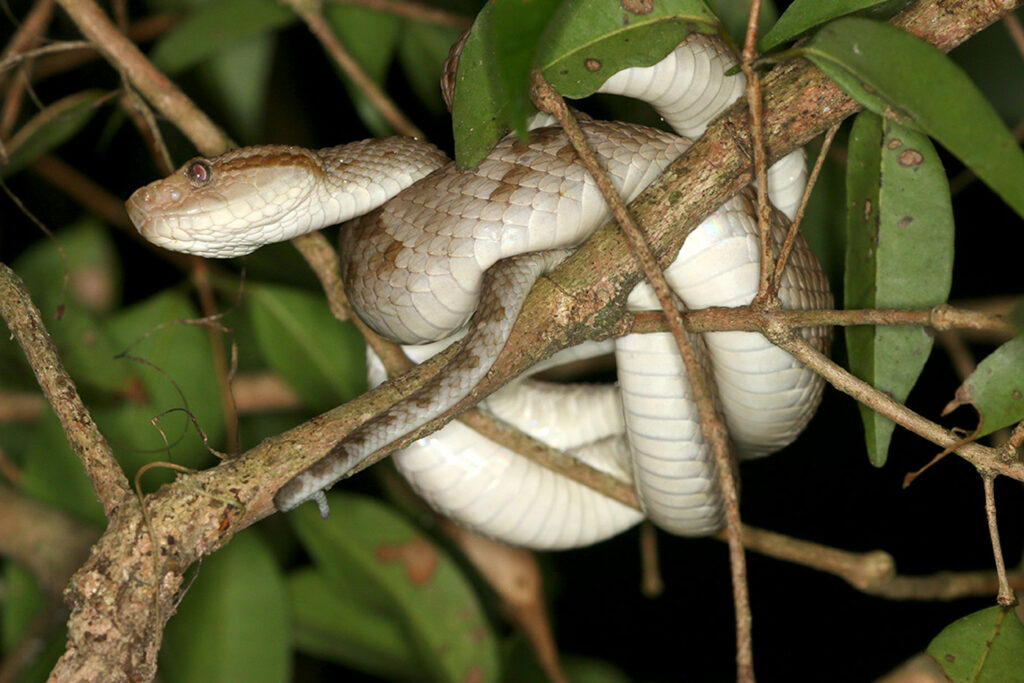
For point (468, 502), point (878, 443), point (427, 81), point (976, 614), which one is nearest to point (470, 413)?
point (468, 502)

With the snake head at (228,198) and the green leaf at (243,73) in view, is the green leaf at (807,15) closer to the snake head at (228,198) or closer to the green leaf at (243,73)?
the snake head at (228,198)

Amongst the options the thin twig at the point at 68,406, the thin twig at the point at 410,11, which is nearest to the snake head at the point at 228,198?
the thin twig at the point at 68,406

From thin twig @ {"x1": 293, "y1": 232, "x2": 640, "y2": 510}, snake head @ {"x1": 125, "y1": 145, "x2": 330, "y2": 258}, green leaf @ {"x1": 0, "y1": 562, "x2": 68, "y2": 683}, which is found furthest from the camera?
green leaf @ {"x1": 0, "y1": 562, "x2": 68, "y2": 683}

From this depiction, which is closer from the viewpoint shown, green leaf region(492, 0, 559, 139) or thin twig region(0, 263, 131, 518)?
green leaf region(492, 0, 559, 139)

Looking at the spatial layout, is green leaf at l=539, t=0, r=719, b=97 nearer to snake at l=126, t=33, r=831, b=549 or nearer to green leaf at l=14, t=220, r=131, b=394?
snake at l=126, t=33, r=831, b=549

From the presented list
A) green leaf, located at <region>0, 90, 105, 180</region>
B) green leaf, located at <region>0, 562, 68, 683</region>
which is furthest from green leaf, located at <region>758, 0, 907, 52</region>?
green leaf, located at <region>0, 562, 68, 683</region>

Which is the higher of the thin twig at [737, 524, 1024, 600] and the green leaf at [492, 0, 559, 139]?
the green leaf at [492, 0, 559, 139]
